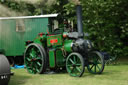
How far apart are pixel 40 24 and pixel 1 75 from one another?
26.9 feet

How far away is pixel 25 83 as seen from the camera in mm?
7473

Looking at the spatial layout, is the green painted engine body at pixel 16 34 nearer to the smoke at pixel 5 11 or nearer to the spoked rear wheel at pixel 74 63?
the smoke at pixel 5 11

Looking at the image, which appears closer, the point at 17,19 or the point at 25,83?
the point at 25,83

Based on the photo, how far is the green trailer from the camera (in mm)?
14375

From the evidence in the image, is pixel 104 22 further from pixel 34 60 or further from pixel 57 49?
pixel 34 60

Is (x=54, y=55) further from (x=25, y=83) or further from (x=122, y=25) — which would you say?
(x=122, y=25)

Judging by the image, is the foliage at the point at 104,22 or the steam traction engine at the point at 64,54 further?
the foliage at the point at 104,22

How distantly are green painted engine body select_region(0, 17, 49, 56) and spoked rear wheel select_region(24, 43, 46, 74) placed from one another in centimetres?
401

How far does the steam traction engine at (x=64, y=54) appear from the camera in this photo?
8.84 meters

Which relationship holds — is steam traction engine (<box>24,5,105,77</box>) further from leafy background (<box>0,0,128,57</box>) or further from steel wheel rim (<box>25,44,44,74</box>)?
leafy background (<box>0,0,128,57</box>)

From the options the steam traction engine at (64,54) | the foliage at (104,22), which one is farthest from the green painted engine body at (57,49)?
the foliage at (104,22)

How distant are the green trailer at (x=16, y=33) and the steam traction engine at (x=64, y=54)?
4009mm

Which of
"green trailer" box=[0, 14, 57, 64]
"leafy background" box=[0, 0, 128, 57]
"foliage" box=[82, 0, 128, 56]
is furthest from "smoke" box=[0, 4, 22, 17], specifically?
"foliage" box=[82, 0, 128, 56]

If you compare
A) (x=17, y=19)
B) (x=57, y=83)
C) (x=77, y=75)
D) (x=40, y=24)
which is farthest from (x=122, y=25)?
(x=57, y=83)
